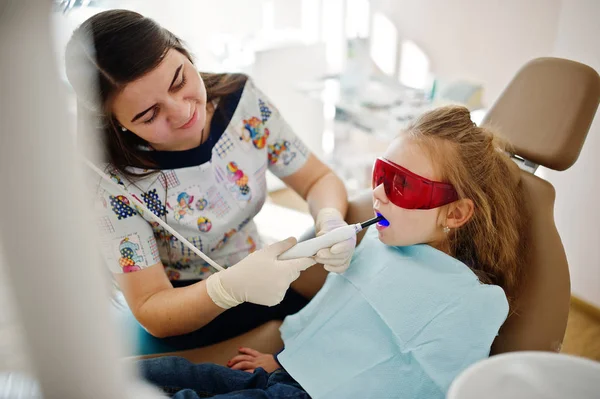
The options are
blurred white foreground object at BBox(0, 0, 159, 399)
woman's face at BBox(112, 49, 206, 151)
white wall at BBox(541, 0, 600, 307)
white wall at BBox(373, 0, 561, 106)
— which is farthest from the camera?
white wall at BBox(373, 0, 561, 106)

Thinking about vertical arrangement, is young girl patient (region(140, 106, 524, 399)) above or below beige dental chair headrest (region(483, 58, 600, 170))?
below

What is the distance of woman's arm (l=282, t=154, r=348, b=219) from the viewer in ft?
5.11

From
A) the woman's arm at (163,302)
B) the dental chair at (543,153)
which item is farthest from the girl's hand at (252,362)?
the dental chair at (543,153)

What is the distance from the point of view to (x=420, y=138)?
4.13 feet

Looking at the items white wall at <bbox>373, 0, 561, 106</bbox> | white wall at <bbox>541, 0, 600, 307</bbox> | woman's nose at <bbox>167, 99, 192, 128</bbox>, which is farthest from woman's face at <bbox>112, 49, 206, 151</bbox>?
white wall at <bbox>373, 0, 561, 106</bbox>

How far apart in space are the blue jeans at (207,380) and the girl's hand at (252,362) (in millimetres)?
95

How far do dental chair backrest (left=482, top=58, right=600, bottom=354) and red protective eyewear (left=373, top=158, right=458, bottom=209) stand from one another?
23cm

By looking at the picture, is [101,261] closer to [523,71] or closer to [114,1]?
[114,1]

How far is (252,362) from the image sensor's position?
136 centimetres

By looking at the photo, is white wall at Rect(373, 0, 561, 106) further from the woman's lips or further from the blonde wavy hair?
the woman's lips

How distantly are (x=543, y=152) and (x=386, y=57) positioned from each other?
76.1 inches

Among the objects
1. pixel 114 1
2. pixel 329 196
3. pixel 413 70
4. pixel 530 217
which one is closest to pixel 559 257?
pixel 530 217

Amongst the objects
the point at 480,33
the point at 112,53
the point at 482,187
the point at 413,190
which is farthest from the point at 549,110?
the point at 480,33

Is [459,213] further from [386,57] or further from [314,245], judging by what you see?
[386,57]
